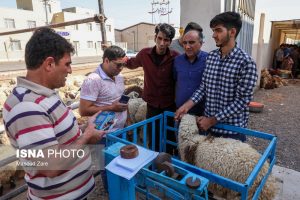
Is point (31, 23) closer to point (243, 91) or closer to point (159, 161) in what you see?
point (243, 91)

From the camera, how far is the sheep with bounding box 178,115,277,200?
5.19 ft

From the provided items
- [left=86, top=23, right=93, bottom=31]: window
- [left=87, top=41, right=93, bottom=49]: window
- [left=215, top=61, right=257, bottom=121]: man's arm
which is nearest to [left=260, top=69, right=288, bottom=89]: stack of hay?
[left=215, top=61, right=257, bottom=121]: man's arm

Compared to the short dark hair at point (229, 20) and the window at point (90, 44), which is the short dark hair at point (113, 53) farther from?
the window at point (90, 44)

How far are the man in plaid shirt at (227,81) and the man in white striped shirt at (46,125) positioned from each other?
3.63ft

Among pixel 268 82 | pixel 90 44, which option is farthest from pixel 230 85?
pixel 90 44

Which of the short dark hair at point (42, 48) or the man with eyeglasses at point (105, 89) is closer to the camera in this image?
the short dark hair at point (42, 48)

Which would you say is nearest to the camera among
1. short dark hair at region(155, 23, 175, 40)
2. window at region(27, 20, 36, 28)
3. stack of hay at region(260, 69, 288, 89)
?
short dark hair at region(155, 23, 175, 40)

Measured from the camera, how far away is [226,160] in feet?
5.40

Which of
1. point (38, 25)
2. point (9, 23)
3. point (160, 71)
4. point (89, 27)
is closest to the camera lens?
point (160, 71)

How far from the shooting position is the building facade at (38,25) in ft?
97.1

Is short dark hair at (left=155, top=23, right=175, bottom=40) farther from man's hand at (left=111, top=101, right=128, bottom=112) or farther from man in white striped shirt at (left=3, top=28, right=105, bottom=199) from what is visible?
man in white striped shirt at (left=3, top=28, right=105, bottom=199)

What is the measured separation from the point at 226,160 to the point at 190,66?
1.30 metres

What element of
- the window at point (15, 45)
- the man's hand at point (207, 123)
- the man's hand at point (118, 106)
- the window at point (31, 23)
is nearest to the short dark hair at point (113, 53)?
the man's hand at point (118, 106)

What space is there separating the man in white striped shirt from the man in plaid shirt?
1108mm
